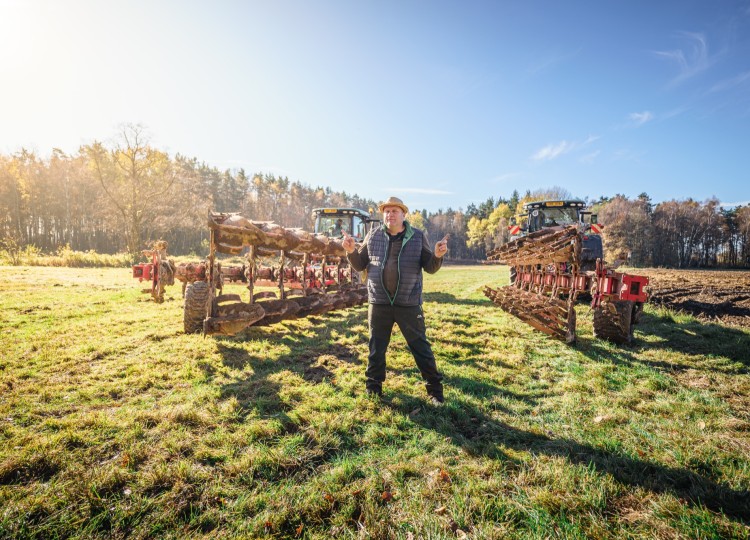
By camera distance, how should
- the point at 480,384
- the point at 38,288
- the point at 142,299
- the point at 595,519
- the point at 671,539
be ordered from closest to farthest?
the point at 671,539
the point at 595,519
the point at 480,384
the point at 142,299
the point at 38,288

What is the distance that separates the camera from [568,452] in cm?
244

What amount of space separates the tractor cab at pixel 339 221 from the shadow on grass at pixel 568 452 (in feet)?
30.1

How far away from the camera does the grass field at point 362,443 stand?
6.01 ft

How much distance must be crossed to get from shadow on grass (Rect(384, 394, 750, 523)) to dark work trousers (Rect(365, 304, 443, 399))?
0.27m

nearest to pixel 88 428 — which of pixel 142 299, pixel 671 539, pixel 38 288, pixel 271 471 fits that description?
pixel 271 471

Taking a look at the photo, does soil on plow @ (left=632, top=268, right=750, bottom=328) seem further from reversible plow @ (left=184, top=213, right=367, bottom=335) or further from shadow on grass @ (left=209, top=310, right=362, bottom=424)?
reversible plow @ (left=184, top=213, right=367, bottom=335)

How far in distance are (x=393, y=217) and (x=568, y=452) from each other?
2595 mm

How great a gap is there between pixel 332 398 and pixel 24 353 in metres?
4.64

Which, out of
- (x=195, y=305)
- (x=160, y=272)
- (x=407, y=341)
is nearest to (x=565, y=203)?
(x=407, y=341)

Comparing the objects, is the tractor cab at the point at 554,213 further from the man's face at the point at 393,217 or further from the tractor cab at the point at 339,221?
the man's face at the point at 393,217

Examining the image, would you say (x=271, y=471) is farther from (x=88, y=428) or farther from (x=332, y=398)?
(x=88, y=428)

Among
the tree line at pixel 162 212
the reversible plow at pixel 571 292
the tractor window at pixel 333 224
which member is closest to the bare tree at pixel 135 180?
the tree line at pixel 162 212

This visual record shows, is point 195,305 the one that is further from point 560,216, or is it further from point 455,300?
point 560,216

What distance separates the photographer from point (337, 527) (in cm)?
179
